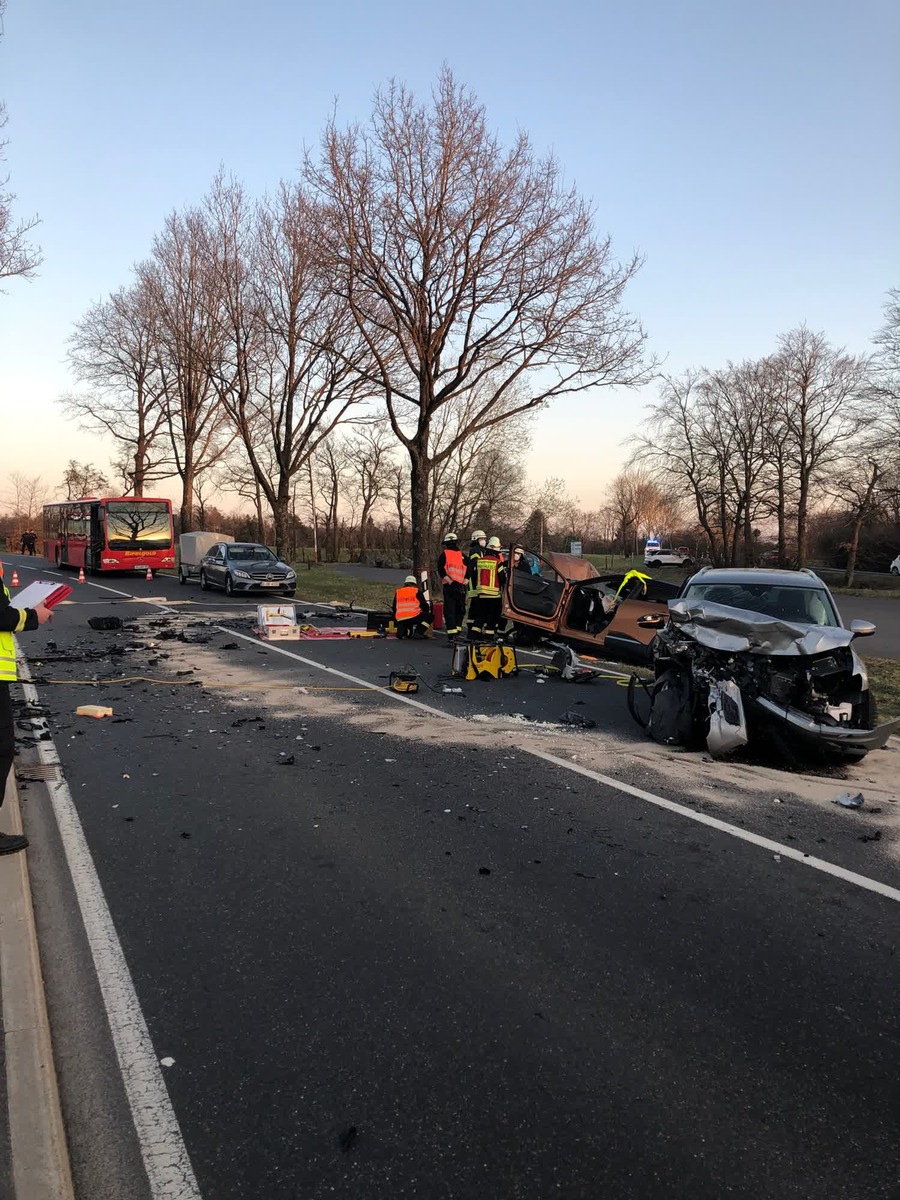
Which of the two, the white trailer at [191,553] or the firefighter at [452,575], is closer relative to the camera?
the firefighter at [452,575]

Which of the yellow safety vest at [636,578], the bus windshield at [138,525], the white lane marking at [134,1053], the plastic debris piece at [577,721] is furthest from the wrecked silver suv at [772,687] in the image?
the bus windshield at [138,525]

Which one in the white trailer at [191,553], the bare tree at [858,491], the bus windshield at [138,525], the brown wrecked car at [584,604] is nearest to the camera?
the brown wrecked car at [584,604]

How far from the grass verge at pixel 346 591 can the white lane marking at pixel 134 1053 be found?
693 inches

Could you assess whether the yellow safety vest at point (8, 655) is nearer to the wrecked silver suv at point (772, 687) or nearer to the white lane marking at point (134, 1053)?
the white lane marking at point (134, 1053)

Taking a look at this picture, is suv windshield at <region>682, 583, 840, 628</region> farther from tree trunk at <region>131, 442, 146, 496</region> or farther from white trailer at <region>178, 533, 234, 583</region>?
tree trunk at <region>131, 442, 146, 496</region>

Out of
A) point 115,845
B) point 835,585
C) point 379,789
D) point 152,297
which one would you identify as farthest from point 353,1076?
point 835,585

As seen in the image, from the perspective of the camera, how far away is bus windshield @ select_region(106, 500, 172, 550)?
103 ft

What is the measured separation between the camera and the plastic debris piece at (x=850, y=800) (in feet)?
19.6

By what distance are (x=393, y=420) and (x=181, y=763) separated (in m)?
17.2

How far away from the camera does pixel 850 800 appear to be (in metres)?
6.02

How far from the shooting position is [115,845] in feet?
16.3

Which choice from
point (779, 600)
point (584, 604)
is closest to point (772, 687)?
point (779, 600)

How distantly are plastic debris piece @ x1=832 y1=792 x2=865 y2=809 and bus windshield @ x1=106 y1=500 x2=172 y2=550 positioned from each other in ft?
98.3

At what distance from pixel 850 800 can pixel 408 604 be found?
992 centimetres
